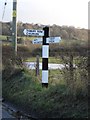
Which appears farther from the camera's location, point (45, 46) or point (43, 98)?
point (45, 46)

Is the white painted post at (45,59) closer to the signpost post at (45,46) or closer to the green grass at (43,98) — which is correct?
the signpost post at (45,46)

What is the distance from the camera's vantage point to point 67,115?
25.3ft

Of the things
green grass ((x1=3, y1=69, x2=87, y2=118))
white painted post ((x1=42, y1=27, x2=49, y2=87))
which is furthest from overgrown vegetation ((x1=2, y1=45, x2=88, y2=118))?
white painted post ((x1=42, y1=27, x2=49, y2=87))

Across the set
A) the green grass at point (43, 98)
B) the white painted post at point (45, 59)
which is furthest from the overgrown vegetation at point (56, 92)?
the white painted post at point (45, 59)

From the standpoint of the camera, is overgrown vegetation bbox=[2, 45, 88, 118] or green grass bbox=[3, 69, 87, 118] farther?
overgrown vegetation bbox=[2, 45, 88, 118]

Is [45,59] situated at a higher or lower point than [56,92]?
higher

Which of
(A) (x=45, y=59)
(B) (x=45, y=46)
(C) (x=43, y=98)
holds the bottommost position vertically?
(C) (x=43, y=98)

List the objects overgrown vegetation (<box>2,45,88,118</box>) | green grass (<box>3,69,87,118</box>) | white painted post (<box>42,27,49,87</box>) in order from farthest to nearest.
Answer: white painted post (<box>42,27,49,87</box>) → overgrown vegetation (<box>2,45,88,118</box>) → green grass (<box>3,69,87,118</box>)

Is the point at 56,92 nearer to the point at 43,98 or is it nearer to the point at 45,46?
the point at 43,98

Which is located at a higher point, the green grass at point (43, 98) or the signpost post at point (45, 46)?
the signpost post at point (45, 46)

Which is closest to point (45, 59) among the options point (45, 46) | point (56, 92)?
point (45, 46)

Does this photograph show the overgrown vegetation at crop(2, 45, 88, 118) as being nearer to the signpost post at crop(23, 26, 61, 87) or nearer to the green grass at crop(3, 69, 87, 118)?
the green grass at crop(3, 69, 87, 118)

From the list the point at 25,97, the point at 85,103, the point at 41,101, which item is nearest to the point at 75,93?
the point at 85,103

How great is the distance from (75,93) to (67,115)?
74cm
